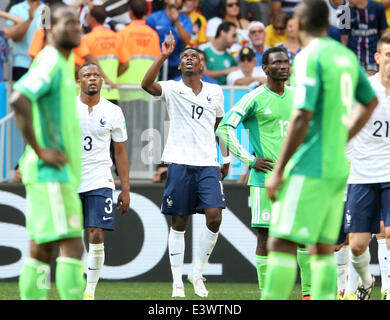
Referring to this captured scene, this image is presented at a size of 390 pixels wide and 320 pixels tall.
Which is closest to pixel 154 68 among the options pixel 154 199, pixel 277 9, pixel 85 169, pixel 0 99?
pixel 85 169

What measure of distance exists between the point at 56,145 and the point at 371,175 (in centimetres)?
358

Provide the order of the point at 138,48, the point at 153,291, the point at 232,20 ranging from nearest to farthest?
the point at 153,291, the point at 138,48, the point at 232,20

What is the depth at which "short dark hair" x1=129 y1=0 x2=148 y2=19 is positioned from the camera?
1284 cm

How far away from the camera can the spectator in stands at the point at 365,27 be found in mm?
13180

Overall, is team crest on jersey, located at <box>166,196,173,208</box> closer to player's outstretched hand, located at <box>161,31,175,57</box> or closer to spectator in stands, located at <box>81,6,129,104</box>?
player's outstretched hand, located at <box>161,31,175,57</box>

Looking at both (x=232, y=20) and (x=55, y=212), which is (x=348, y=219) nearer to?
(x=55, y=212)

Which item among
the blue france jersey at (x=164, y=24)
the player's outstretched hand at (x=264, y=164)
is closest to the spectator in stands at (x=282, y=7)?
the blue france jersey at (x=164, y=24)

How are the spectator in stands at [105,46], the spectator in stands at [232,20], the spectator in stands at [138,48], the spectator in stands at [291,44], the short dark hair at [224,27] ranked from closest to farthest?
the spectator in stands at [105,46] < the spectator in stands at [138,48] < the spectator in stands at [291,44] < the short dark hair at [224,27] < the spectator in stands at [232,20]

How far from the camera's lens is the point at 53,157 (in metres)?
6.02

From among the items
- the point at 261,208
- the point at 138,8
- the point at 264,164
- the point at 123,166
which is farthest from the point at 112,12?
the point at 261,208

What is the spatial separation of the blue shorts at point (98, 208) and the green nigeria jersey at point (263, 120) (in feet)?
4.74

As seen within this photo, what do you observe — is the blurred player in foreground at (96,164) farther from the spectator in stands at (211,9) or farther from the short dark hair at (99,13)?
the spectator in stands at (211,9)

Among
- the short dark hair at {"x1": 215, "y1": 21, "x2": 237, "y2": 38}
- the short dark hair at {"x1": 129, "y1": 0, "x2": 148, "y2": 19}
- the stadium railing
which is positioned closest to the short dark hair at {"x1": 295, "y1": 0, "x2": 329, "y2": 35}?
the stadium railing

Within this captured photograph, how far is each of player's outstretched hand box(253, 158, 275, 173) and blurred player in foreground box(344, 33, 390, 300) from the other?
0.84 meters
